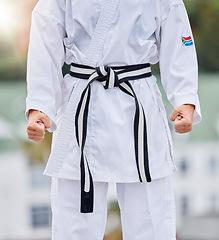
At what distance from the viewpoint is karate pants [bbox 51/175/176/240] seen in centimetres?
106

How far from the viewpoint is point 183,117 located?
3.38 ft

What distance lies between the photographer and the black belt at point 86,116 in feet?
3.38

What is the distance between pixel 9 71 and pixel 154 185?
11.0 ft

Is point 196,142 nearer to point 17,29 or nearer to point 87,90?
point 17,29

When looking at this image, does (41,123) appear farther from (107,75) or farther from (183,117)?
(183,117)

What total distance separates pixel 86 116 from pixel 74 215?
0.68ft

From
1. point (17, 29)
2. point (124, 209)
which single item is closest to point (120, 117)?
point (124, 209)

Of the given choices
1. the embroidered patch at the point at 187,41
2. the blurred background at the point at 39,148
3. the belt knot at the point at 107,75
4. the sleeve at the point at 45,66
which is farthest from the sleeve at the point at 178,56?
the blurred background at the point at 39,148

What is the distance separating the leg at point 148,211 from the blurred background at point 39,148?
9.70ft

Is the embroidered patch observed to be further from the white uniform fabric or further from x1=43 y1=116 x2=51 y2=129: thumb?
x1=43 y1=116 x2=51 y2=129: thumb

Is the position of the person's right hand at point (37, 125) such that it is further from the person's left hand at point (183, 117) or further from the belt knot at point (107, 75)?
the person's left hand at point (183, 117)

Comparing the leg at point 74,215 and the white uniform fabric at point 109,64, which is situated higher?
the white uniform fabric at point 109,64

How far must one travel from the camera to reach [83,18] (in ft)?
3.49

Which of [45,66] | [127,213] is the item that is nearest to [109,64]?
[45,66]
